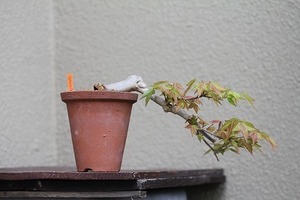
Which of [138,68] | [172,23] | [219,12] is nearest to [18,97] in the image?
[138,68]

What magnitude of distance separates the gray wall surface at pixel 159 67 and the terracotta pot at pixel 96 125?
30.5 inches

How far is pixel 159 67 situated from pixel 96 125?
880 mm

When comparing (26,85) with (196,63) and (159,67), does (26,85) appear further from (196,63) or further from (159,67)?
(196,63)

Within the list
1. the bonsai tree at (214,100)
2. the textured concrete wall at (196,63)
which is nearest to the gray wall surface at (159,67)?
the textured concrete wall at (196,63)

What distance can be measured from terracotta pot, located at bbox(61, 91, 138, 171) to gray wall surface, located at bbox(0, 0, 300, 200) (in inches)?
30.5

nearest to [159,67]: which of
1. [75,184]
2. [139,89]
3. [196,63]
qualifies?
[196,63]

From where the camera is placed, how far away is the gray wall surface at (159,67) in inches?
99.0

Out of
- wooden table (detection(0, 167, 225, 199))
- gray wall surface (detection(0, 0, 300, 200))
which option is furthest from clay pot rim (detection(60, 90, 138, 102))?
gray wall surface (detection(0, 0, 300, 200))

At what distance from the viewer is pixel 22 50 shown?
275 cm

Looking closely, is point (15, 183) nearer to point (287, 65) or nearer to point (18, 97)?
point (18, 97)

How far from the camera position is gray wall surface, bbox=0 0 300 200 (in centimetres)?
251

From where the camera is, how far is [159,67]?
2.74m

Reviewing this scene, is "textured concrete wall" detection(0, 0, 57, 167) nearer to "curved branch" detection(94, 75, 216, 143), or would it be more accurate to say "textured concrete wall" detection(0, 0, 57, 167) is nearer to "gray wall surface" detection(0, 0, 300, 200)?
"gray wall surface" detection(0, 0, 300, 200)

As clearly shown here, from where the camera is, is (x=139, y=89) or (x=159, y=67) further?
(x=159, y=67)
